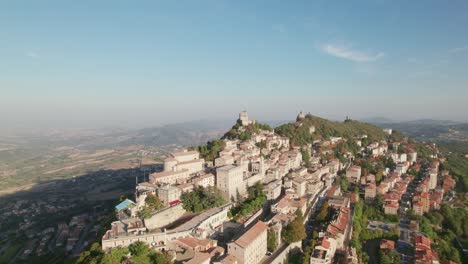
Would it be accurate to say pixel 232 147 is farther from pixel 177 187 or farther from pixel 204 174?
pixel 177 187

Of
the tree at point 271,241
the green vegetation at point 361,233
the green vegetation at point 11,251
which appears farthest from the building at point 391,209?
the green vegetation at point 11,251

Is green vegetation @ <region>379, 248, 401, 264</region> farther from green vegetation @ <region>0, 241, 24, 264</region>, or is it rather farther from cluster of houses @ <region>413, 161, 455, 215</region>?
green vegetation @ <region>0, 241, 24, 264</region>

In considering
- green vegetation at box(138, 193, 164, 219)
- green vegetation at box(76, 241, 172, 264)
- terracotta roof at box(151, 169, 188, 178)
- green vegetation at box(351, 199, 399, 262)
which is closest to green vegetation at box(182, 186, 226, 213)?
green vegetation at box(138, 193, 164, 219)

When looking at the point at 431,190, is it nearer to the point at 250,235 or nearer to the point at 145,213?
the point at 250,235

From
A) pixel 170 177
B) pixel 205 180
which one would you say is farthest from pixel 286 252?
pixel 170 177

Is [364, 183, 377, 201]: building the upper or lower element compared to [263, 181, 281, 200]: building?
lower

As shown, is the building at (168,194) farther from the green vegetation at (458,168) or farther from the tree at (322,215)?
the green vegetation at (458,168)
